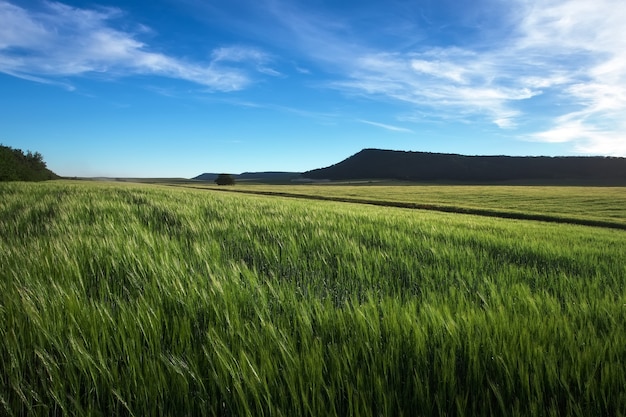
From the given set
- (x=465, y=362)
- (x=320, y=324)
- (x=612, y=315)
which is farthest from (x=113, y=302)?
(x=612, y=315)

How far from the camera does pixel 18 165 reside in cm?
8025

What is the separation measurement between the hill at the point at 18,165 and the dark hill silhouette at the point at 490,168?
122 metres

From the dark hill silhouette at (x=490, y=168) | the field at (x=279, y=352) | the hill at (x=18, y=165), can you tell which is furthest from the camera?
the dark hill silhouette at (x=490, y=168)

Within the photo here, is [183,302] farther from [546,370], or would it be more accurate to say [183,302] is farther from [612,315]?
[612,315]

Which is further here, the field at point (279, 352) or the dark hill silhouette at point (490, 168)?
the dark hill silhouette at point (490, 168)

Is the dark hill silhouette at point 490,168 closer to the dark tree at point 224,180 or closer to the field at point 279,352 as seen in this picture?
the dark tree at point 224,180

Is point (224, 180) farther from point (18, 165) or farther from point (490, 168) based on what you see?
point (490, 168)

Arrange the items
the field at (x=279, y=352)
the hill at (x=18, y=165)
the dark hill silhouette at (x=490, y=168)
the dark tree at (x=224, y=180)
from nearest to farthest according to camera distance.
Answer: the field at (x=279, y=352) < the hill at (x=18, y=165) < the dark tree at (x=224, y=180) < the dark hill silhouette at (x=490, y=168)

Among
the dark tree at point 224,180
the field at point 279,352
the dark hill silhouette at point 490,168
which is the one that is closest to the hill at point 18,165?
the dark tree at point 224,180

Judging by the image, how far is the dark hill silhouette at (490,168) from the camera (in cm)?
12212

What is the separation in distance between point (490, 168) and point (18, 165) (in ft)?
510

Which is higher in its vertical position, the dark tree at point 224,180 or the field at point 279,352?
the dark tree at point 224,180

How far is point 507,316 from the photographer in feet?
6.26

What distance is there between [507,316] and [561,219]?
29199 millimetres
